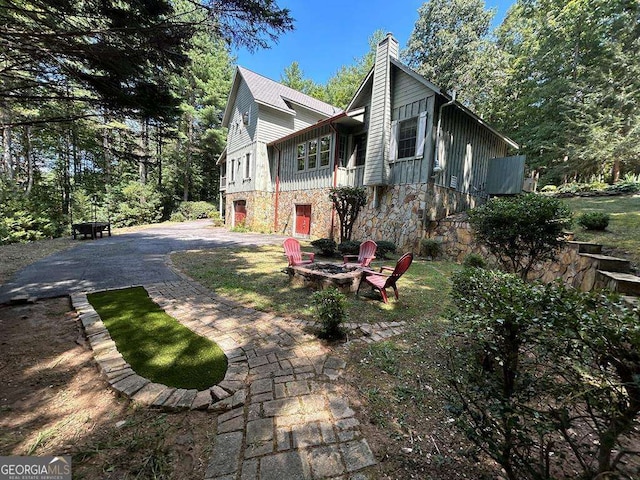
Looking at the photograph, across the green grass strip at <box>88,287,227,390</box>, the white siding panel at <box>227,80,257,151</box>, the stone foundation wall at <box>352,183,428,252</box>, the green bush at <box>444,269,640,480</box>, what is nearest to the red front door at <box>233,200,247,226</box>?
the white siding panel at <box>227,80,257,151</box>

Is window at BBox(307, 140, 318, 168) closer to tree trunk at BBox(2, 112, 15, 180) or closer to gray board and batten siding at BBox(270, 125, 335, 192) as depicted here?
gray board and batten siding at BBox(270, 125, 335, 192)

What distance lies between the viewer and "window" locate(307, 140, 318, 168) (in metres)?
12.8

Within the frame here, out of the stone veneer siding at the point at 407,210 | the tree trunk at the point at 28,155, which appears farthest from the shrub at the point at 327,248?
the tree trunk at the point at 28,155

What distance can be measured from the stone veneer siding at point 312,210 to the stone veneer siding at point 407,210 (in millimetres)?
1976

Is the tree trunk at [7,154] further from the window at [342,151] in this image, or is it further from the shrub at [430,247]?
the shrub at [430,247]

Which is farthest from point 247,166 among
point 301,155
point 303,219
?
point 303,219

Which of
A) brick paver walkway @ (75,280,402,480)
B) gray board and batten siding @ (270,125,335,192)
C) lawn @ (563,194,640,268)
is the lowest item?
brick paver walkway @ (75,280,402,480)

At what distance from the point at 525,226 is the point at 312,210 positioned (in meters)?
9.91

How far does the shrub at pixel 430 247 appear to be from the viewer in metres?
8.73

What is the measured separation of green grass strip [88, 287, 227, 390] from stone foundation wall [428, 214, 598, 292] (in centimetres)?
367

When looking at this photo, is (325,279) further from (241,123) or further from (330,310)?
(241,123)

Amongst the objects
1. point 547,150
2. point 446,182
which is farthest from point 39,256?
point 547,150

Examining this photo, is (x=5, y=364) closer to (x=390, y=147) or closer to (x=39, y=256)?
(x=39, y=256)

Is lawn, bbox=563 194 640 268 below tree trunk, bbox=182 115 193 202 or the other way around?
below
